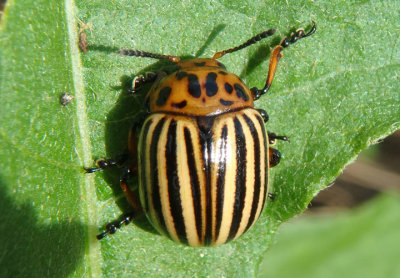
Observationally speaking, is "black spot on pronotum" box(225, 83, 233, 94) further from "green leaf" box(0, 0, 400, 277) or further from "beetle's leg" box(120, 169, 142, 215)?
"beetle's leg" box(120, 169, 142, 215)

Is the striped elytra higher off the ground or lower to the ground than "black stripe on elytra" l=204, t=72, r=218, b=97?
lower

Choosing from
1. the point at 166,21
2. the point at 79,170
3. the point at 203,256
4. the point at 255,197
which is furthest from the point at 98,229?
the point at 166,21

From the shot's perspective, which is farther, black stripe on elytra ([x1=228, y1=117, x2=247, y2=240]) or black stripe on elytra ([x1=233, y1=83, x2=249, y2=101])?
black stripe on elytra ([x1=233, y1=83, x2=249, y2=101])

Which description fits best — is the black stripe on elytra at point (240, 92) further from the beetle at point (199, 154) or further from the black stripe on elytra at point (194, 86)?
the black stripe on elytra at point (194, 86)

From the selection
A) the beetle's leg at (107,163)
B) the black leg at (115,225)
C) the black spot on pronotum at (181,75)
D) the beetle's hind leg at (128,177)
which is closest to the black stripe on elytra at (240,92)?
the black spot on pronotum at (181,75)

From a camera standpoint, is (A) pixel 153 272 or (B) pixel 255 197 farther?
(A) pixel 153 272

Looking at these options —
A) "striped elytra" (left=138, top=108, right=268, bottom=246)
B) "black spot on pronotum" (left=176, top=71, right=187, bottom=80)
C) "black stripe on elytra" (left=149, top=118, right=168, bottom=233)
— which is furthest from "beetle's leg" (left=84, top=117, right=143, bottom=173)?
"black spot on pronotum" (left=176, top=71, right=187, bottom=80)

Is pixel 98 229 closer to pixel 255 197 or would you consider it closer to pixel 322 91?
pixel 255 197
